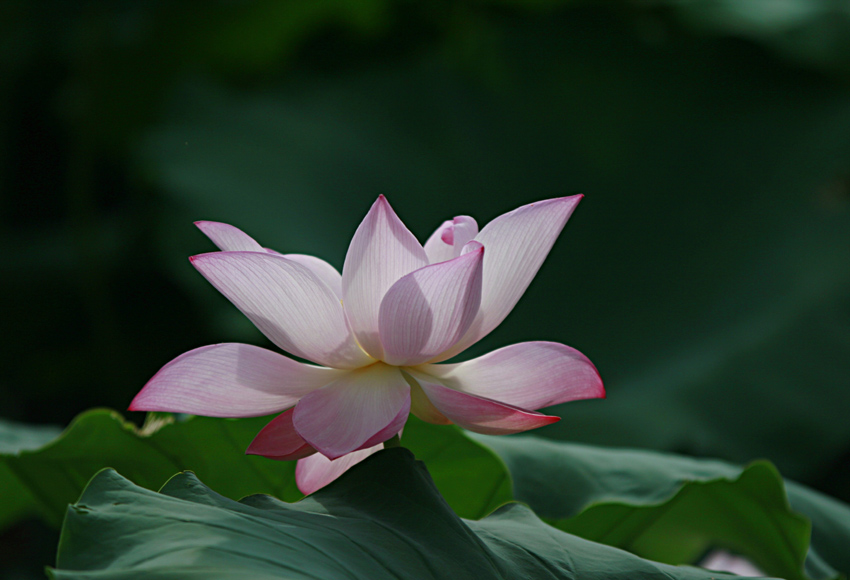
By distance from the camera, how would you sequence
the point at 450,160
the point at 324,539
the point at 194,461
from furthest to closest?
the point at 450,160 < the point at 194,461 < the point at 324,539

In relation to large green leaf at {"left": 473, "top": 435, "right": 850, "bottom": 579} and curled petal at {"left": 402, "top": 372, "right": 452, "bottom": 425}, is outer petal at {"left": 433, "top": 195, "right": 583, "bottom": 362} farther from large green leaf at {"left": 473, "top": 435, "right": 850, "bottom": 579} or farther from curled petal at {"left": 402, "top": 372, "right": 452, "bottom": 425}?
large green leaf at {"left": 473, "top": 435, "right": 850, "bottom": 579}

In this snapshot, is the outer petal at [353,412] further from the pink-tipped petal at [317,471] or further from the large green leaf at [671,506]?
the large green leaf at [671,506]

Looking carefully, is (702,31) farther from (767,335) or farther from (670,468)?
(670,468)

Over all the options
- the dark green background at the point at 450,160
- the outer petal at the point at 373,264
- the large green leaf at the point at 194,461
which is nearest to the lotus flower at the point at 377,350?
the outer petal at the point at 373,264

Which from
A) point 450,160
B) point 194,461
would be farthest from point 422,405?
point 450,160

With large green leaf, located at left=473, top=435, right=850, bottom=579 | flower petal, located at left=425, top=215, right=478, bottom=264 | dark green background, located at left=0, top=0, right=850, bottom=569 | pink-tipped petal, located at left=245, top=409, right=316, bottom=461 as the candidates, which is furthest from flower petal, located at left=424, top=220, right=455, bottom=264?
dark green background, located at left=0, top=0, right=850, bottom=569

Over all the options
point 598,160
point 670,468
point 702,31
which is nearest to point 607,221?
point 598,160

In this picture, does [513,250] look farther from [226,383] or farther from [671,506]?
[671,506]
